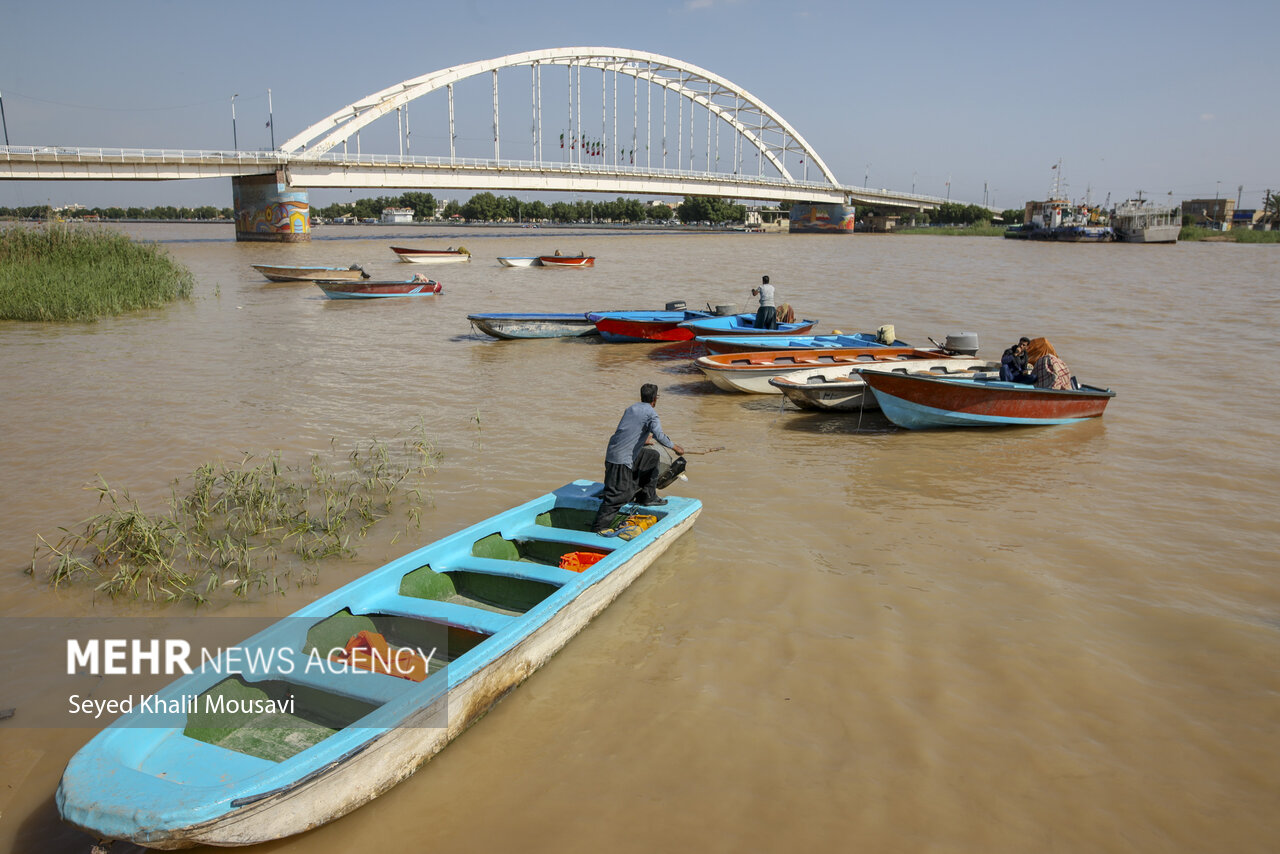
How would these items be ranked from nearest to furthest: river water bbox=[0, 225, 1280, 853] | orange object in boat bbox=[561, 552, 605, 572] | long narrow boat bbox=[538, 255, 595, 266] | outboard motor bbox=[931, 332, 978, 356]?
river water bbox=[0, 225, 1280, 853] < orange object in boat bbox=[561, 552, 605, 572] < outboard motor bbox=[931, 332, 978, 356] < long narrow boat bbox=[538, 255, 595, 266]

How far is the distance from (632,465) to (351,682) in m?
2.98

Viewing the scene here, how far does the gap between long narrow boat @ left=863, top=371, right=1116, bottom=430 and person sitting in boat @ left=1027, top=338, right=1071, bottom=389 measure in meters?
0.15

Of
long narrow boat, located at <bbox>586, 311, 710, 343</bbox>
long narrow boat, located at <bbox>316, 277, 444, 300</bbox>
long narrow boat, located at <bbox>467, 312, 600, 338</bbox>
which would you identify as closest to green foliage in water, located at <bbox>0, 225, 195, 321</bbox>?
long narrow boat, located at <bbox>316, 277, 444, 300</bbox>

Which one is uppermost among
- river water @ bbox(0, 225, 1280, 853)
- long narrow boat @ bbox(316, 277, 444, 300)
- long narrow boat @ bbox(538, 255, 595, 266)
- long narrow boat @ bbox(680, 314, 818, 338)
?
long narrow boat @ bbox(538, 255, 595, 266)

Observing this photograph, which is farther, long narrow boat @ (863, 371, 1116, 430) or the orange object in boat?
long narrow boat @ (863, 371, 1116, 430)

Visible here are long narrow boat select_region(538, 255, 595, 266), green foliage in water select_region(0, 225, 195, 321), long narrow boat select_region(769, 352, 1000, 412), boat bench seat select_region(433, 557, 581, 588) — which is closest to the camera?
boat bench seat select_region(433, 557, 581, 588)

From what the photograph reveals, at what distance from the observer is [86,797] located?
3.07m

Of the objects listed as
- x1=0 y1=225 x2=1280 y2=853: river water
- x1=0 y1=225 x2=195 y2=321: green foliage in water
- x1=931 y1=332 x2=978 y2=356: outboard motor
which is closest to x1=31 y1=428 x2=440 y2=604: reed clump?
x1=0 y1=225 x2=1280 y2=853: river water

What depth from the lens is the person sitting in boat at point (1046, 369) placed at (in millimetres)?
10562

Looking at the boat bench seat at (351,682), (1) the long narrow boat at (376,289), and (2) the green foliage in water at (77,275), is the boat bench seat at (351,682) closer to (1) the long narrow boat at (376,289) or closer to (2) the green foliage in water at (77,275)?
(2) the green foliage in water at (77,275)

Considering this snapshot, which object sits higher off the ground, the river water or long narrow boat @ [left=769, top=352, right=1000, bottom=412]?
long narrow boat @ [left=769, top=352, right=1000, bottom=412]

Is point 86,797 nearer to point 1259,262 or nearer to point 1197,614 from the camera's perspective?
point 1197,614

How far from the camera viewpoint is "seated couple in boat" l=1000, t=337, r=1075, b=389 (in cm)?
1058

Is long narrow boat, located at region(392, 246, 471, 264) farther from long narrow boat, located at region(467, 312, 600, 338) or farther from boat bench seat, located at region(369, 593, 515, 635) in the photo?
boat bench seat, located at region(369, 593, 515, 635)
